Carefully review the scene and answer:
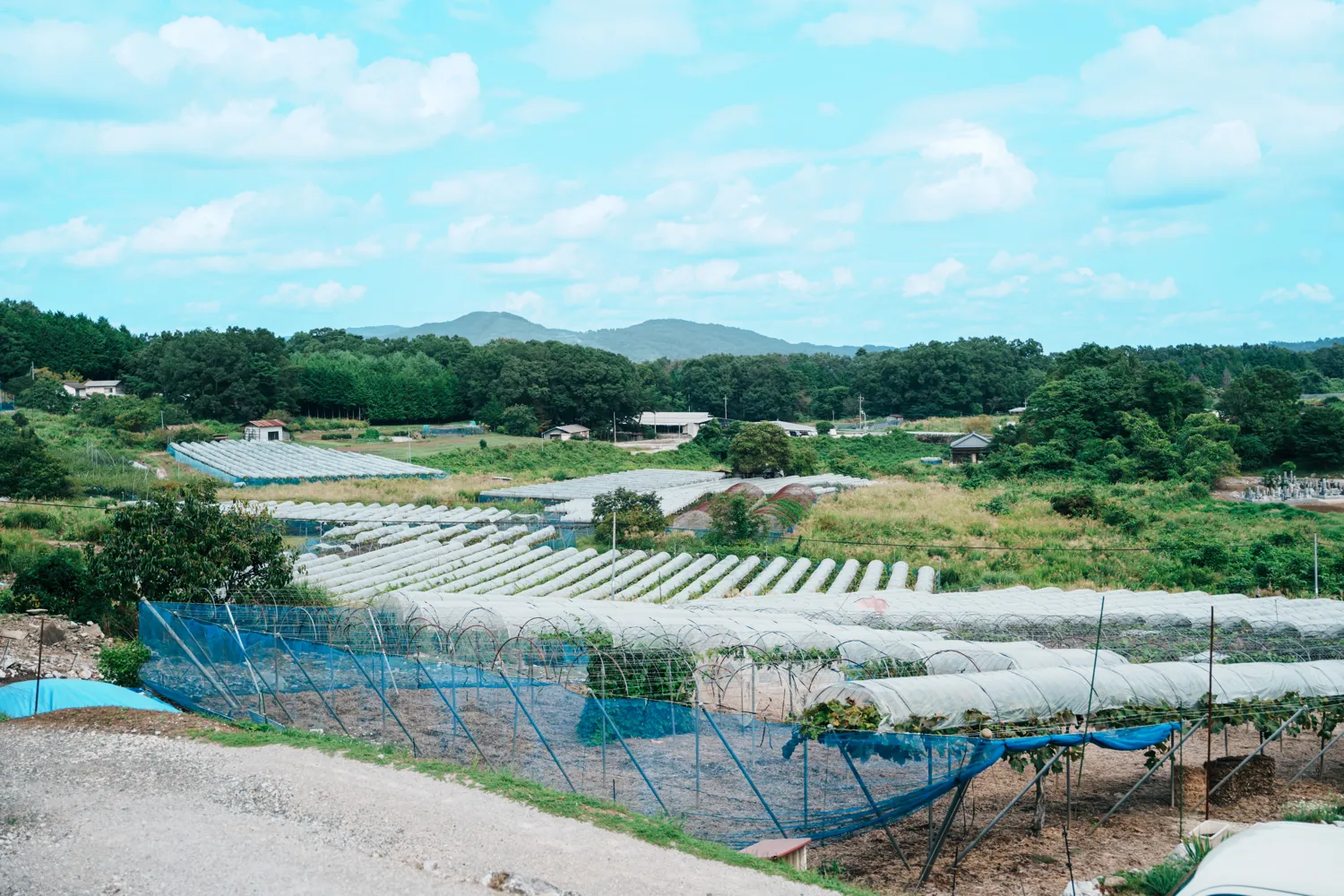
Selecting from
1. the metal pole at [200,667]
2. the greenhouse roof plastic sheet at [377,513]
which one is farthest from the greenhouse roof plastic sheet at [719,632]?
the greenhouse roof plastic sheet at [377,513]

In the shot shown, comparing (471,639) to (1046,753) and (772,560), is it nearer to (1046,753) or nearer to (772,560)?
(1046,753)

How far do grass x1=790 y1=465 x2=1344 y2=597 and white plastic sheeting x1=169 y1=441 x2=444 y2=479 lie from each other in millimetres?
25223

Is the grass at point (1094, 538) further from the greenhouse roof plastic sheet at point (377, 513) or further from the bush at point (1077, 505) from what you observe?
the greenhouse roof plastic sheet at point (377, 513)

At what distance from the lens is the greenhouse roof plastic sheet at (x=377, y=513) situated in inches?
1495

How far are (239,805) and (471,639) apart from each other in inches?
236

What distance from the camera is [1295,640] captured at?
58.1 ft

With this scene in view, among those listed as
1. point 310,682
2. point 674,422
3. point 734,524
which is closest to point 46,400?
point 674,422

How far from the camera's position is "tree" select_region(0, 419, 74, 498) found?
132 feet

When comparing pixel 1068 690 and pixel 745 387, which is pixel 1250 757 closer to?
pixel 1068 690

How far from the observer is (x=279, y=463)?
56969 mm

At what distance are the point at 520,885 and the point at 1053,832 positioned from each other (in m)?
6.43

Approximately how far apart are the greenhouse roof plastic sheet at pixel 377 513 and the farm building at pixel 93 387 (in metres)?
45.0

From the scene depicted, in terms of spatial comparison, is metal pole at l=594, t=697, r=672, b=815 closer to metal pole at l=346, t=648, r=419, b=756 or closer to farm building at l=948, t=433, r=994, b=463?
metal pole at l=346, t=648, r=419, b=756

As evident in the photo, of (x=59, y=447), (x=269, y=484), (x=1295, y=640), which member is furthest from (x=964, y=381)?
(x=1295, y=640)
